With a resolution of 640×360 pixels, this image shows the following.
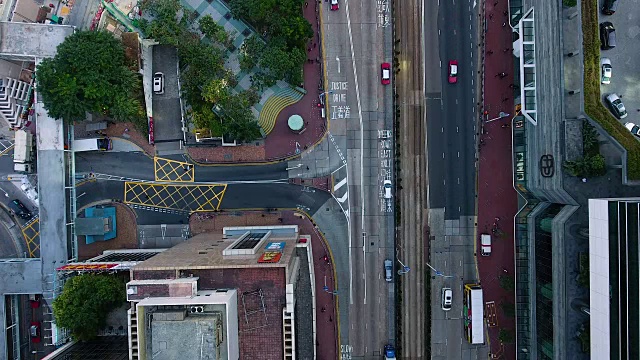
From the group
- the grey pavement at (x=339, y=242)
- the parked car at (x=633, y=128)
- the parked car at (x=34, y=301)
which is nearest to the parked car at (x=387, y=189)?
the grey pavement at (x=339, y=242)

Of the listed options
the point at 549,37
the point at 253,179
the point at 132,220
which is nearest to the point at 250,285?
the point at 253,179

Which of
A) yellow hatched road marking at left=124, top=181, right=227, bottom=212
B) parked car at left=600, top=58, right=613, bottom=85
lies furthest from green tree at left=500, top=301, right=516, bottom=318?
yellow hatched road marking at left=124, top=181, right=227, bottom=212

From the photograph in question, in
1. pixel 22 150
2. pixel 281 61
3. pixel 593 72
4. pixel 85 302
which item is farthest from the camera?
pixel 22 150

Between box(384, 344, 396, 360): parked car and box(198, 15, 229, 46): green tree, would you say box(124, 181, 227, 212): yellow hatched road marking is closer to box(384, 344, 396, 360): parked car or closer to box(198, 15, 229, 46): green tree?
box(198, 15, 229, 46): green tree

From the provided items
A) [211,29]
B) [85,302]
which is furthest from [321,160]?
[85,302]

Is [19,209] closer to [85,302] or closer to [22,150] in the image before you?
[22,150]

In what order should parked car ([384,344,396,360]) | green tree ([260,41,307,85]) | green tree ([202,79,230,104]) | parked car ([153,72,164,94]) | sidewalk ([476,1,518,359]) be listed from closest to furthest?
green tree ([202,79,230,104])
green tree ([260,41,307,85])
parked car ([153,72,164,94])
parked car ([384,344,396,360])
sidewalk ([476,1,518,359])

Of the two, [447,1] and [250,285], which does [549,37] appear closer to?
[447,1]
